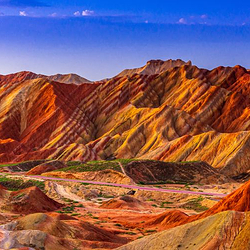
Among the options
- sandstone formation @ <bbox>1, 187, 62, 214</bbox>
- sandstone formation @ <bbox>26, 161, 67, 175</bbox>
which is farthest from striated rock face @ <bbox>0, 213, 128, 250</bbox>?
sandstone formation @ <bbox>26, 161, 67, 175</bbox>

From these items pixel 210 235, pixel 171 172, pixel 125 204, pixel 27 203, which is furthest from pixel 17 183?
pixel 210 235

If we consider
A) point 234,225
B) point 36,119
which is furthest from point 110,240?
point 36,119

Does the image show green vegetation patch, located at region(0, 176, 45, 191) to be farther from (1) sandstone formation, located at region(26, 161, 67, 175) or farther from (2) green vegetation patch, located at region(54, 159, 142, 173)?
(1) sandstone formation, located at region(26, 161, 67, 175)

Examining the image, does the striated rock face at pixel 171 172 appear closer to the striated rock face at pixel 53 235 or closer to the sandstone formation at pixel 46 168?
the sandstone formation at pixel 46 168

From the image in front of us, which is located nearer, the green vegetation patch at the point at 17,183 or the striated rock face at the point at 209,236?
the striated rock face at the point at 209,236

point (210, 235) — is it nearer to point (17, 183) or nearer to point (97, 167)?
point (17, 183)

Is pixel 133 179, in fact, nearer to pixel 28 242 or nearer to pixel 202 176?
pixel 202 176

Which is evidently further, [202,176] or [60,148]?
[60,148]

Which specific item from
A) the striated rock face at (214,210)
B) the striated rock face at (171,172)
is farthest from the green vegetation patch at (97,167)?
the striated rock face at (214,210)
